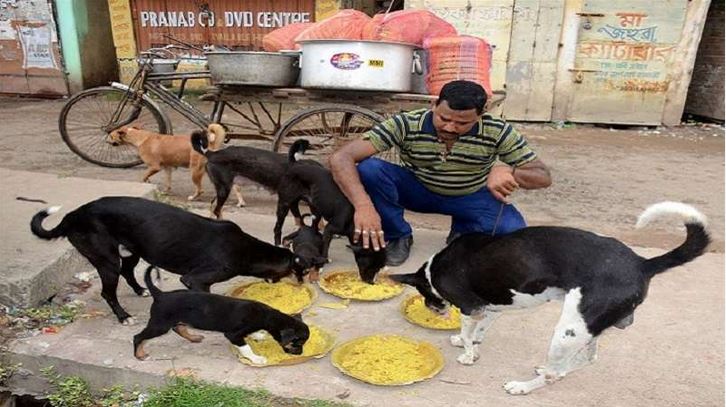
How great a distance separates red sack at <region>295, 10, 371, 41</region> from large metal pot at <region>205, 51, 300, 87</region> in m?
0.28

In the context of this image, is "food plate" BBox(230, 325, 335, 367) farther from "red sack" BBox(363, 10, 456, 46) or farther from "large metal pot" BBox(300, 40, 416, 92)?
"red sack" BBox(363, 10, 456, 46)

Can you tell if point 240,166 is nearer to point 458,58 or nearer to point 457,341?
point 458,58

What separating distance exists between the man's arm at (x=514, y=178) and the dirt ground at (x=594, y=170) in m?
1.79

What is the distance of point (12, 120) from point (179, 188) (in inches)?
227

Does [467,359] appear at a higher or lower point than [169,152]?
lower

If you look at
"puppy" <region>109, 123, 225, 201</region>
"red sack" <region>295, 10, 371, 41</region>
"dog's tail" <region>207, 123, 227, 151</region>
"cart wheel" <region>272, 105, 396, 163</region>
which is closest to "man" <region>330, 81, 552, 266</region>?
"cart wheel" <region>272, 105, 396, 163</region>

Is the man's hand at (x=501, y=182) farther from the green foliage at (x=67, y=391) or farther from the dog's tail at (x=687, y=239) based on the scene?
the green foliage at (x=67, y=391)

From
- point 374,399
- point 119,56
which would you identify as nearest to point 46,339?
point 374,399

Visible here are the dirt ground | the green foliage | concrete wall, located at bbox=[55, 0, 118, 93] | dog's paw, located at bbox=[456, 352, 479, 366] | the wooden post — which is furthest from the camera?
concrete wall, located at bbox=[55, 0, 118, 93]

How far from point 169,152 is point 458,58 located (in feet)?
10.0

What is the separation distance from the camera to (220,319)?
2656 millimetres

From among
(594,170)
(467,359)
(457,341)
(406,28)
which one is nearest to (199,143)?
(406,28)

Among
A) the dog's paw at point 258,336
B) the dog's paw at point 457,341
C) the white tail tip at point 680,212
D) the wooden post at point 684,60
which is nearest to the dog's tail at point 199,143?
the dog's paw at point 258,336

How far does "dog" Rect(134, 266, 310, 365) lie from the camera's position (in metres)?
2.65
